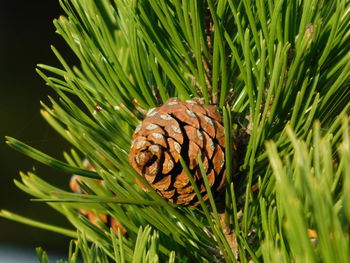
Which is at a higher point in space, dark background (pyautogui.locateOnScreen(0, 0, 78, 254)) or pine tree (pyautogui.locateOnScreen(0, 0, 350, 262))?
dark background (pyautogui.locateOnScreen(0, 0, 78, 254))

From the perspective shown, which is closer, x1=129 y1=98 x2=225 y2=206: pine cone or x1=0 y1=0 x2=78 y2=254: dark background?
x1=129 y1=98 x2=225 y2=206: pine cone

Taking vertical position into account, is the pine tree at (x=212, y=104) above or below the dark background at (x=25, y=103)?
below

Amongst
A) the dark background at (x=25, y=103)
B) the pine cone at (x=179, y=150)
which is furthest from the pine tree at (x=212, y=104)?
the dark background at (x=25, y=103)

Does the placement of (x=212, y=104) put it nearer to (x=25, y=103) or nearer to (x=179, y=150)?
(x=179, y=150)

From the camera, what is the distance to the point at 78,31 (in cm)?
51

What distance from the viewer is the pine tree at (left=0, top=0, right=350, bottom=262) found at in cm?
43

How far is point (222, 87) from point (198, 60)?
1.0 inches

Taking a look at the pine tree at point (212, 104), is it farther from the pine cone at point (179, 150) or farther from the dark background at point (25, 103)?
the dark background at point (25, 103)

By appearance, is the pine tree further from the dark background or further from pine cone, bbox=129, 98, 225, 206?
the dark background

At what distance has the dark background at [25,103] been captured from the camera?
208 centimetres

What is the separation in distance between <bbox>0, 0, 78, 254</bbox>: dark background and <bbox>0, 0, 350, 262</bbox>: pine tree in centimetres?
142

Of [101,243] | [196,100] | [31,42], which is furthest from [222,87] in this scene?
[31,42]

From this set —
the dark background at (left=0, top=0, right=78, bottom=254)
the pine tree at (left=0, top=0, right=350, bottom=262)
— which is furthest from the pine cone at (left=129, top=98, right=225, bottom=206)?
the dark background at (left=0, top=0, right=78, bottom=254)

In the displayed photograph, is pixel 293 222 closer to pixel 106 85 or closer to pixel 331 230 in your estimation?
pixel 331 230
